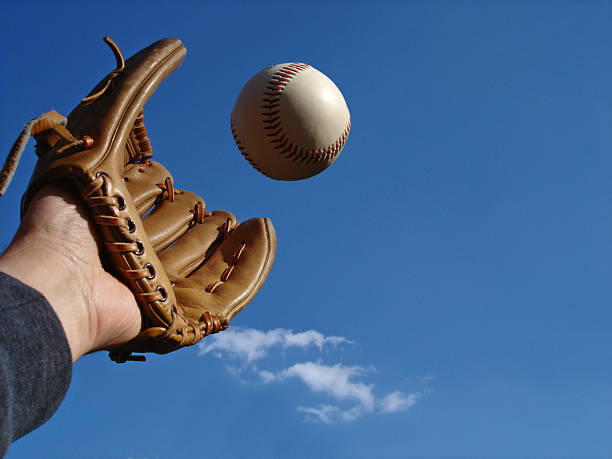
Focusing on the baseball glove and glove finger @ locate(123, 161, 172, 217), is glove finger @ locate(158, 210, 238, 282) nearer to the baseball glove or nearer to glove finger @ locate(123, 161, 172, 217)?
the baseball glove

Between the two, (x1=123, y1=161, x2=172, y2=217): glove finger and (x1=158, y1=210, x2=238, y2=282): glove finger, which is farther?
(x1=123, y1=161, x2=172, y2=217): glove finger

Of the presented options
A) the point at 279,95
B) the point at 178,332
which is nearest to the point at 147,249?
the point at 178,332

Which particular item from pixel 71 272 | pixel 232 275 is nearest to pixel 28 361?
pixel 71 272

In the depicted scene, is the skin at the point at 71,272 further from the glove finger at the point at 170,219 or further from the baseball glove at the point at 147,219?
the glove finger at the point at 170,219

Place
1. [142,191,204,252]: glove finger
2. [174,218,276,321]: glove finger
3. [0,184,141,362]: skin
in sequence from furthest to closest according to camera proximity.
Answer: [142,191,204,252]: glove finger < [174,218,276,321]: glove finger < [0,184,141,362]: skin

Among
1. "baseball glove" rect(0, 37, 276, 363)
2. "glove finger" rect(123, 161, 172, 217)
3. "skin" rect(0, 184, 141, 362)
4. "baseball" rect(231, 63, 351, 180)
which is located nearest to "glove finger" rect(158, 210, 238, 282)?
"baseball glove" rect(0, 37, 276, 363)

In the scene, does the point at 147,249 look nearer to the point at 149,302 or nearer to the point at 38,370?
the point at 149,302

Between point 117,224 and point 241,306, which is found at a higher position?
point 241,306

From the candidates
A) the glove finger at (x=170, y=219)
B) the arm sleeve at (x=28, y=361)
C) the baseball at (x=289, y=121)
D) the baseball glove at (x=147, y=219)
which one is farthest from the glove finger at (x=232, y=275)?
the arm sleeve at (x=28, y=361)
